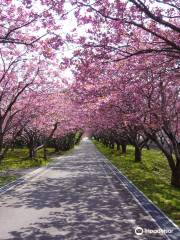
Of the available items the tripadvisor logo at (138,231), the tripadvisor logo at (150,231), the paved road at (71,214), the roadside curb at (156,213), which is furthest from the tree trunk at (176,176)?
the tripadvisor logo at (150,231)

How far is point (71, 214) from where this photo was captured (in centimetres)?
1286

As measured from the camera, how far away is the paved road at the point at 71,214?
10.2 m

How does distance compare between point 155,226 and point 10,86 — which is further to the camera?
point 10,86

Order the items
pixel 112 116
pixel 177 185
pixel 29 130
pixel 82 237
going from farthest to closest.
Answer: pixel 29 130, pixel 112 116, pixel 177 185, pixel 82 237

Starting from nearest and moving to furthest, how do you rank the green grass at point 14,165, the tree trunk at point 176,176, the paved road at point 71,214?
the paved road at point 71,214, the tree trunk at point 176,176, the green grass at point 14,165

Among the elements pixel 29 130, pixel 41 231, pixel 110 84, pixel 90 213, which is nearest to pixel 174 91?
pixel 110 84

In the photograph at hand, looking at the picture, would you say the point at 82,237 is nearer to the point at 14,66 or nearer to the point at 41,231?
the point at 41,231

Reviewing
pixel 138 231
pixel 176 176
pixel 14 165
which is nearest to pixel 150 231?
pixel 138 231

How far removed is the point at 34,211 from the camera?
13.4m

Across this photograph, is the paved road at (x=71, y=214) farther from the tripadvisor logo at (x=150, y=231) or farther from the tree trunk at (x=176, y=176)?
the tree trunk at (x=176, y=176)

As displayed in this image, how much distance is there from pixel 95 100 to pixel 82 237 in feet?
45.9

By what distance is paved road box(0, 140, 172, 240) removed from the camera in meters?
10.2

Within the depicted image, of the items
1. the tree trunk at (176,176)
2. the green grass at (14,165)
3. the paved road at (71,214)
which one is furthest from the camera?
the green grass at (14,165)

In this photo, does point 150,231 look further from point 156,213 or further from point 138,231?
point 156,213
